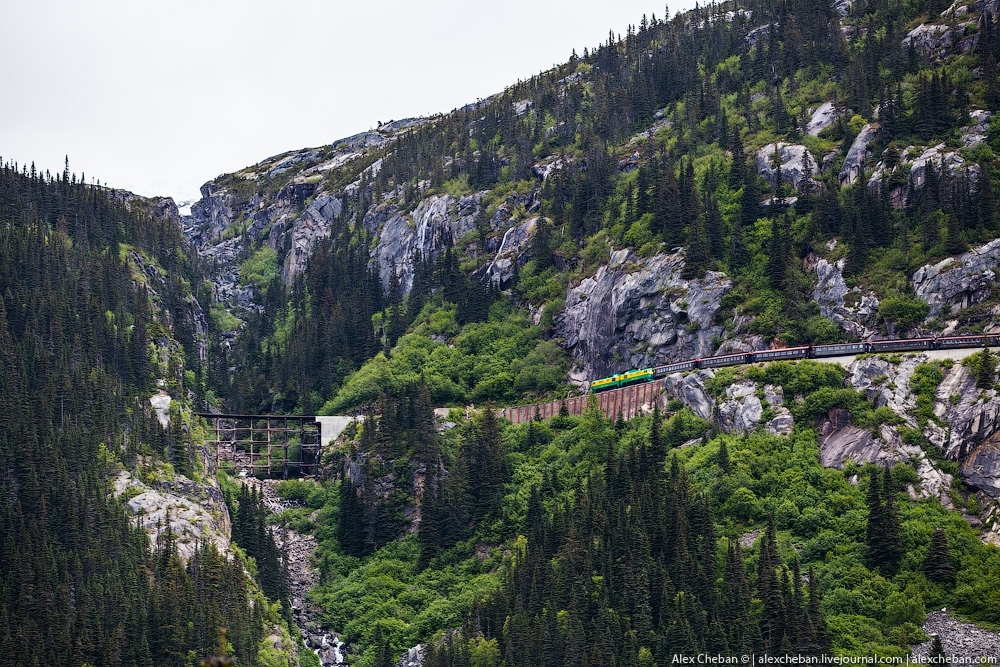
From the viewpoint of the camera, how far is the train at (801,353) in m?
151

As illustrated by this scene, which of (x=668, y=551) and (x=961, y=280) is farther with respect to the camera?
(x=961, y=280)

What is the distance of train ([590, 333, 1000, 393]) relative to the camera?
495 ft

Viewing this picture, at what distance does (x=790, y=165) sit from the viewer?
193625 mm

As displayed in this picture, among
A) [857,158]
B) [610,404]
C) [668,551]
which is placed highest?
[857,158]

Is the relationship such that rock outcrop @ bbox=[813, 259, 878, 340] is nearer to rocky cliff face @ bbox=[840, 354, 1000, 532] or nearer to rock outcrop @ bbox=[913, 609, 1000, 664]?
rocky cliff face @ bbox=[840, 354, 1000, 532]

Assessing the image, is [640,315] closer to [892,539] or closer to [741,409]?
[741,409]

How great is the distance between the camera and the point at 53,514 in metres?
157

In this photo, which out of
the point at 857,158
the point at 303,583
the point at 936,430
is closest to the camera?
the point at 936,430

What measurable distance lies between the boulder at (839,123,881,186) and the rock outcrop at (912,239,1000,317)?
88.7 ft

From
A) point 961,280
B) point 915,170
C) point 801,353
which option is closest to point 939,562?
point 801,353

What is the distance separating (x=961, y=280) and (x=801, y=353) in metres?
19.0

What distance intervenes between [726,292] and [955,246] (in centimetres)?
2902

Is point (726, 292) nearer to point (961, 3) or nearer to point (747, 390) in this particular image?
point (747, 390)

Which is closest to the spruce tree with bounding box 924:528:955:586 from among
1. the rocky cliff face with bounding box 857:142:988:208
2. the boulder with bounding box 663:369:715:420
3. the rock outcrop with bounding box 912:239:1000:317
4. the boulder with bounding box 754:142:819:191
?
the rock outcrop with bounding box 912:239:1000:317
